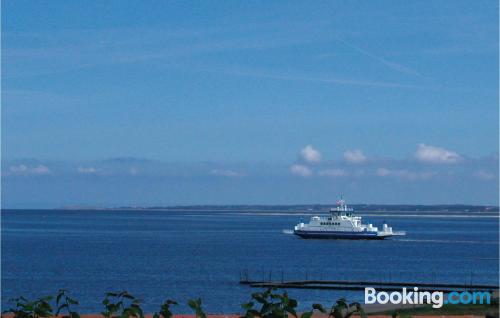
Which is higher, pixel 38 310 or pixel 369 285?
pixel 38 310

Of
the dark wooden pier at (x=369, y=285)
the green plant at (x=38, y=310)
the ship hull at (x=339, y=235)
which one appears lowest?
the dark wooden pier at (x=369, y=285)

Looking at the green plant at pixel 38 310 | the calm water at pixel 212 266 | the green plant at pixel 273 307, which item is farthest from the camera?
the calm water at pixel 212 266

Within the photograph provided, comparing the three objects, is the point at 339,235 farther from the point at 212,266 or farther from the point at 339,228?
the point at 212,266

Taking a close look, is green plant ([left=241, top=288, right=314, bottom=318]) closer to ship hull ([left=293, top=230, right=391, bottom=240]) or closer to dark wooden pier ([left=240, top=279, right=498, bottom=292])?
dark wooden pier ([left=240, top=279, right=498, bottom=292])

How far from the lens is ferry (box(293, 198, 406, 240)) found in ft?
369

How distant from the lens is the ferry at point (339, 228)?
11250cm

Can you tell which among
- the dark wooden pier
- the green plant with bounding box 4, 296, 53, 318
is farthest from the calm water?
Answer: the green plant with bounding box 4, 296, 53, 318

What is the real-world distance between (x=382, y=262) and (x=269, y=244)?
33.4 metres

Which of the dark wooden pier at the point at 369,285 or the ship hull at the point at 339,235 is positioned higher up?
the ship hull at the point at 339,235

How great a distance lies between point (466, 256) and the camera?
9069 centimetres

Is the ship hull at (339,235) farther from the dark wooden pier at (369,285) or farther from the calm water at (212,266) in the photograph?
the dark wooden pier at (369,285)

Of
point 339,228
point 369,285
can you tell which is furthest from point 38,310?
point 339,228

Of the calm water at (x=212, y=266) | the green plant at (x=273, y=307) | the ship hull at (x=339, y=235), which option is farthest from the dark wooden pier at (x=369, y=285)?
the ship hull at (x=339, y=235)

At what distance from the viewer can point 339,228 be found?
112m
